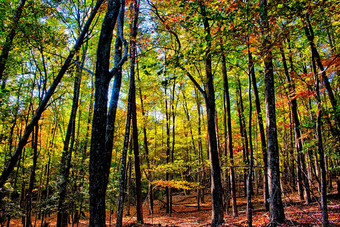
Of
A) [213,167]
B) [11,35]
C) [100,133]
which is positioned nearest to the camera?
[100,133]

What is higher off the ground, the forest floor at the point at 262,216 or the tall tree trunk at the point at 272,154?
the tall tree trunk at the point at 272,154

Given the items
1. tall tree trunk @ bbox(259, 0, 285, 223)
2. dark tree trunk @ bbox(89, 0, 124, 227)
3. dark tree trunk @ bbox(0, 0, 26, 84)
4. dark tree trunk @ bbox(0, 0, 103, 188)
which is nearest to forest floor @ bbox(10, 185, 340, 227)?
tall tree trunk @ bbox(259, 0, 285, 223)

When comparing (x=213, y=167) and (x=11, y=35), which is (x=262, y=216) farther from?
(x=11, y=35)

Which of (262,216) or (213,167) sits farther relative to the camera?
(213,167)

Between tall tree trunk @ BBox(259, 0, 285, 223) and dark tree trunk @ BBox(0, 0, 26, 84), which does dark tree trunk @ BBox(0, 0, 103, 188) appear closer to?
dark tree trunk @ BBox(0, 0, 26, 84)

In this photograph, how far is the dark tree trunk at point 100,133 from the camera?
3.15 m

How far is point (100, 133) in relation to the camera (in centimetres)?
330

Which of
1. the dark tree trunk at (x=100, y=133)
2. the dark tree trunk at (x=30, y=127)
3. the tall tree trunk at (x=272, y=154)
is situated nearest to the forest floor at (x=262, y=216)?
the tall tree trunk at (x=272, y=154)

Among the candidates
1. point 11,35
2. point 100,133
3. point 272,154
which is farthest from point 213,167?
point 11,35

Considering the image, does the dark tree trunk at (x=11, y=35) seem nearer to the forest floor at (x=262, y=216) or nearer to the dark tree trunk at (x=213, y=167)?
the dark tree trunk at (x=213, y=167)

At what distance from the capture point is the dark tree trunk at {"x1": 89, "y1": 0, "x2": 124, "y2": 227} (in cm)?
315

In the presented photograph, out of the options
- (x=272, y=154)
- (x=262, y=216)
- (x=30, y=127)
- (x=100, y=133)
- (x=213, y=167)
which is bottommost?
(x=262, y=216)

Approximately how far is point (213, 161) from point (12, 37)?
8212 mm

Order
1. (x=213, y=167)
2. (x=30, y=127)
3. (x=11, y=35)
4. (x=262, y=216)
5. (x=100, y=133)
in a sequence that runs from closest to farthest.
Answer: (x=100, y=133)
(x=30, y=127)
(x=262, y=216)
(x=11, y=35)
(x=213, y=167)
